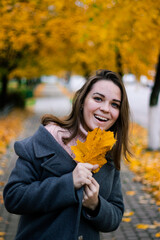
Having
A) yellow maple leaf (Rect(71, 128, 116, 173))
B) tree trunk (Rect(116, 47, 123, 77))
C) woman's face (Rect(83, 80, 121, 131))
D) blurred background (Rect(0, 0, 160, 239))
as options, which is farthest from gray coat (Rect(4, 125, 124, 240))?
tree trunk (Rect(116, 47, 123, 77))

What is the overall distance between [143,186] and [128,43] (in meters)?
3.99

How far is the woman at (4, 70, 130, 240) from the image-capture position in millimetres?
1327

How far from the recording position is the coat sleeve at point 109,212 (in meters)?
1.47

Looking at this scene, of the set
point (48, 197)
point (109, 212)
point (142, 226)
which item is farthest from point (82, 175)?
point (142, 226)

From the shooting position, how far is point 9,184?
137 centimetres

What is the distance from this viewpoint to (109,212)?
5.01 feet

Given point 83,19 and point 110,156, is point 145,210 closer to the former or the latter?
point 110,156

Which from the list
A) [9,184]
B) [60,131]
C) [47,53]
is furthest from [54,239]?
[47,53]

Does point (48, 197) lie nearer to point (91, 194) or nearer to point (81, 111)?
point (91, 194)

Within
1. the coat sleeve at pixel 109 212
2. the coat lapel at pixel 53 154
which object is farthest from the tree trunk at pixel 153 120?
the coat lapel at pixel 53 154

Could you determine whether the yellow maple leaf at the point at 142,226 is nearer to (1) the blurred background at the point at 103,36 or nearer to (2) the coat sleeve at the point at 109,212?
(1) the blurred background at the point at 103,36

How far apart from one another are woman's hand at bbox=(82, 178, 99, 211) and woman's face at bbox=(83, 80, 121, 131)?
32 centimetres

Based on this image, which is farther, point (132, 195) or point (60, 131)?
point (132, 195)

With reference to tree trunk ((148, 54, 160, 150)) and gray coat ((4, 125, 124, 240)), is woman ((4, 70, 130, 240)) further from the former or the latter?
tree trunk ((148, 54, 160, 150))
